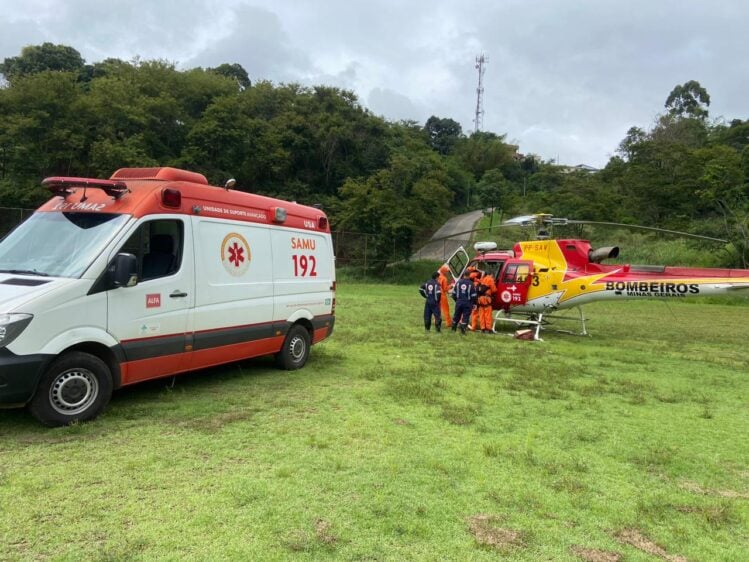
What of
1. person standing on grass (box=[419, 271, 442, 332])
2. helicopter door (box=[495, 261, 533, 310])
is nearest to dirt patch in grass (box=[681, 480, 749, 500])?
person standing on grass (box=[419, 271, 442, 332])

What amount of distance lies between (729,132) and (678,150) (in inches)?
584

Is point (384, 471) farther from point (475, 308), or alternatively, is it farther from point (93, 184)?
point (475, 308)

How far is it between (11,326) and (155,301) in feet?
4.60

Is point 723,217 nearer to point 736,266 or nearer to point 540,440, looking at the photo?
point 736,266

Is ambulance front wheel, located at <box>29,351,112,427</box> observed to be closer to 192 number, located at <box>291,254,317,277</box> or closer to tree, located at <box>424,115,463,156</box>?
192 number, located at <box>291,254,317,277</box>

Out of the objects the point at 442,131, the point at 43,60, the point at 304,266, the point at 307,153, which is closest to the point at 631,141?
the point at 307,153

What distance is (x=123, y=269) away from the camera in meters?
5.09

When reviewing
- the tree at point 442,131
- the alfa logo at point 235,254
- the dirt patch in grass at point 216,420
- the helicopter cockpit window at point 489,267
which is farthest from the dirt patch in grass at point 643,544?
the tree at point 442,131

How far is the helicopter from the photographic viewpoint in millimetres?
11461

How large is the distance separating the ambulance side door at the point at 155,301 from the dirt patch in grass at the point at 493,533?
12.2 feet

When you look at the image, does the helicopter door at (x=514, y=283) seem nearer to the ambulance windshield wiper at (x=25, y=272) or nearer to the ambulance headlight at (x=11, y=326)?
the ambulance windshield wiper at (x=25, y=272)

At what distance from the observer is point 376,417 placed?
5.72 m

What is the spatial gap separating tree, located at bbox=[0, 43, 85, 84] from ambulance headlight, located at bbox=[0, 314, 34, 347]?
2590 inches

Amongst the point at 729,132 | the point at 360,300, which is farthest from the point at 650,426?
the point at 729,132
